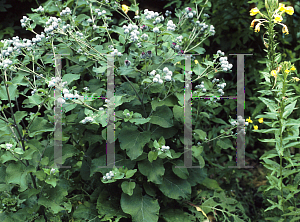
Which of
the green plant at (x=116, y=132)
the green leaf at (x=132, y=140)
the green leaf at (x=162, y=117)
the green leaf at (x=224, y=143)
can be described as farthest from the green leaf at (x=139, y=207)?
the green leaf at (x=224, y=143)

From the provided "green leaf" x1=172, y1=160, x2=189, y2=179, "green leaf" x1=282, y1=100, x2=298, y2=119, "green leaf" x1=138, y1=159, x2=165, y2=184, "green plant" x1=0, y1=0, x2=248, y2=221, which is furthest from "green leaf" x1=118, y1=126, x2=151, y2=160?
"green leaf" x1=282, y1=100, x2=298, y2=119

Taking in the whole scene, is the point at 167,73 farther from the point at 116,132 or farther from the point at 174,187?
the point at 174,187

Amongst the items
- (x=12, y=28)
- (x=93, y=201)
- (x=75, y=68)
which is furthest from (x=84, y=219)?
(x=12, y=28)

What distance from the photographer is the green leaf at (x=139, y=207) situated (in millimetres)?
1581

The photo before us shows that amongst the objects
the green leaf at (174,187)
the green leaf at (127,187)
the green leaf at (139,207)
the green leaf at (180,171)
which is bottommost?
the green leaf at (139,207)

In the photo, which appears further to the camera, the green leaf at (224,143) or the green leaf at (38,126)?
the green leaf at (224,143)

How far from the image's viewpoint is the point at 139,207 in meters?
1.62

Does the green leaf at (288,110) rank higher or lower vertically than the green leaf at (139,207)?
higher

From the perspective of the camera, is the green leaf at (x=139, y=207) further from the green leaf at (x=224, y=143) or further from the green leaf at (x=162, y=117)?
the green leaf at (x=224, y=143)

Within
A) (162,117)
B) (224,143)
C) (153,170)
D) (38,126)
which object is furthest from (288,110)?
(38,126)

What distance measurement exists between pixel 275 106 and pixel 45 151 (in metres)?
1.31

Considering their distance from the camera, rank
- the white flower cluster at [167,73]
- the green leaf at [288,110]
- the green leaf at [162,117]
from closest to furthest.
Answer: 1. the white flower cluster at [167,73]
2. the green leaf at [288,110]
3. the green leaf at [162,117]

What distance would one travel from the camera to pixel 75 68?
74.6 inches

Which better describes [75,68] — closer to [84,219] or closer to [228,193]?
[84,219]
